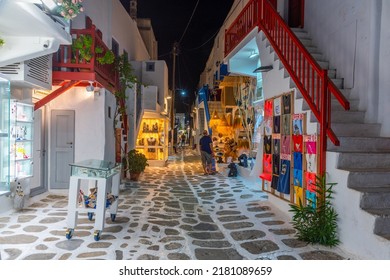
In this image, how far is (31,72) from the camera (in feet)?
23.3

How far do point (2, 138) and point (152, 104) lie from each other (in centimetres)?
1049

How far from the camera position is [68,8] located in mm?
5742

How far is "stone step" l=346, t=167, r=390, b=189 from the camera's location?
4.88 metres

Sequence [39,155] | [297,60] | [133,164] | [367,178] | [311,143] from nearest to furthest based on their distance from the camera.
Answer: [367,178] < [311,143] < [297,60] < [39,155] < [133,164]

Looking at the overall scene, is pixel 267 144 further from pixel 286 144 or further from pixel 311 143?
pixel 311 143

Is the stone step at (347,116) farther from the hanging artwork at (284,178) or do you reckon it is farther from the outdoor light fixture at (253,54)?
the outdoor light fixture at (253,54)

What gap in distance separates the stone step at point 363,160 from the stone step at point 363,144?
12.6 inches

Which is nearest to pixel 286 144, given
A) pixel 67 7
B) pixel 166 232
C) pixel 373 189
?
pixel 373 189

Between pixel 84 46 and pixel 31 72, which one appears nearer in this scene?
pixel 31 72

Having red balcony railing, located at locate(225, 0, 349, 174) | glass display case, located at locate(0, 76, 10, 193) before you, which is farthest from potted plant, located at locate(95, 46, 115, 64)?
red balcony railing, located at locate(225, 0, 349, 174)

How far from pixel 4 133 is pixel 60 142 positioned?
3.55 meters

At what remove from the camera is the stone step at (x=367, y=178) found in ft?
16.0

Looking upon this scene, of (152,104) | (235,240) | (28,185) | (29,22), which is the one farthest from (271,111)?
(152,104)
